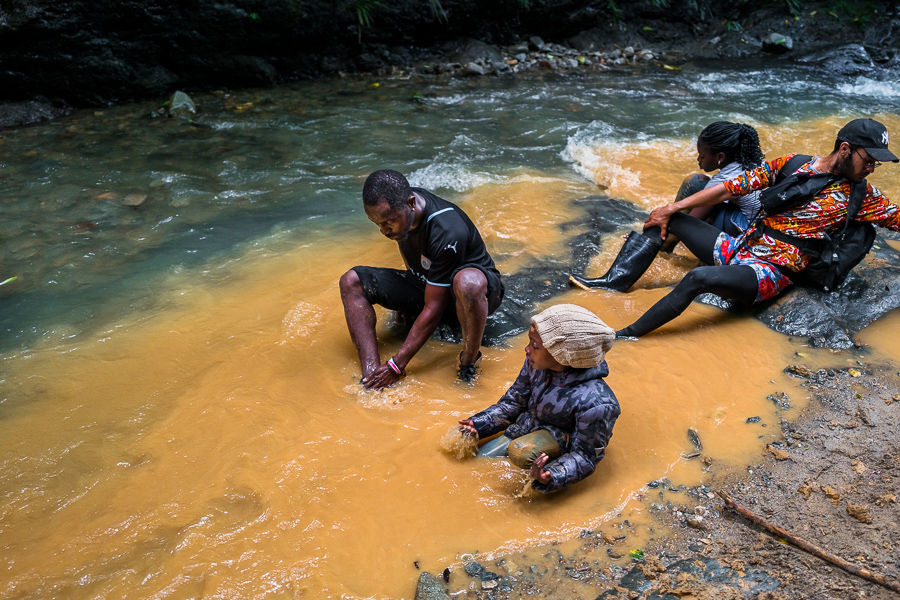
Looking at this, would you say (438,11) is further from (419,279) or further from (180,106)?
(419,279)

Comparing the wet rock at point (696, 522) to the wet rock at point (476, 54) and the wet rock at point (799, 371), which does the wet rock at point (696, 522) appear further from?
the wet rock at point (476, 54)

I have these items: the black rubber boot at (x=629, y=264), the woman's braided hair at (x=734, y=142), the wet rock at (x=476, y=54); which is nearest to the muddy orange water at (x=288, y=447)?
the black rubber boot at (x=629, y=264)

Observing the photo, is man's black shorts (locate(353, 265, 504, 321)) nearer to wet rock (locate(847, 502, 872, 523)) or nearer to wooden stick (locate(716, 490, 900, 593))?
wooden stick (locate(716, 490, 900, 593))

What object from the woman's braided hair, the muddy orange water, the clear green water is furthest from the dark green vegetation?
the woman's braided hair

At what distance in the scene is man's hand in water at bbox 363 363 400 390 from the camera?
155 inches

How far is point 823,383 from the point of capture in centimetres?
384

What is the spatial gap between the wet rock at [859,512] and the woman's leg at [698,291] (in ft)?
5.55

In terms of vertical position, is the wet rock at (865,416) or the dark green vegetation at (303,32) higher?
the dark green vegetation at (303,32)

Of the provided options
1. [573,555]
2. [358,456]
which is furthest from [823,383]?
[358,456]

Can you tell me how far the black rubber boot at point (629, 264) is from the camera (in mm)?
4906

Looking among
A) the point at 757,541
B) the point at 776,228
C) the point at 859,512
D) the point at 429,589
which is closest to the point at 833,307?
the point at 776,228

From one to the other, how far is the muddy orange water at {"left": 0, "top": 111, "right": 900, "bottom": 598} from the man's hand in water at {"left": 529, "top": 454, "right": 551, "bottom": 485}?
0.67ft

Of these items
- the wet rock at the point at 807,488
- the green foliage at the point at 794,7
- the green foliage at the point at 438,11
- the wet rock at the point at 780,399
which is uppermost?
the green foliage at the point at 438,11

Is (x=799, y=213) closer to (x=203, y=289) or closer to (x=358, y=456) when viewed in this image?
(x=358, y=456)
